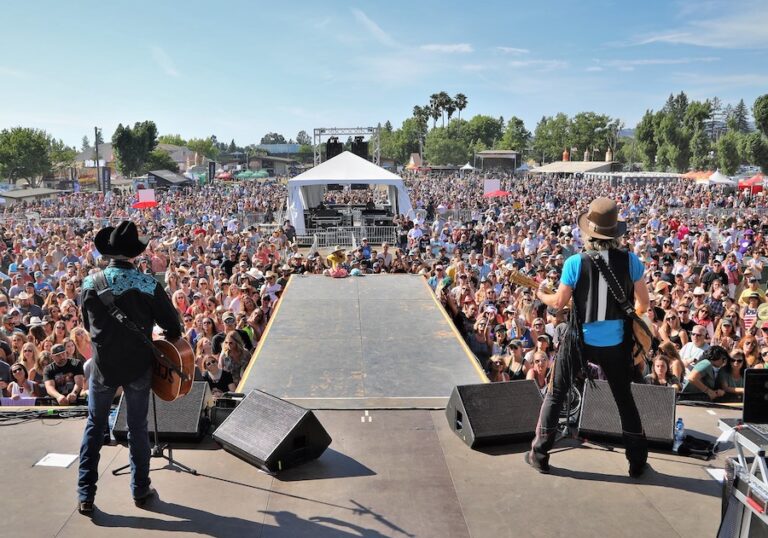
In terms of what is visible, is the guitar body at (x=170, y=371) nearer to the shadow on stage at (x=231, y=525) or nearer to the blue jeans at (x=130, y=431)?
the blue jeans at (x=130, y=431)

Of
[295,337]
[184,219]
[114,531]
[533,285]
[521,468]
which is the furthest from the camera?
[184,219]

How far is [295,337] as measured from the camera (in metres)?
6.71

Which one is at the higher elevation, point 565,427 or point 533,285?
point 533,285

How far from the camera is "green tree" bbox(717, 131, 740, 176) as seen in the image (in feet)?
201

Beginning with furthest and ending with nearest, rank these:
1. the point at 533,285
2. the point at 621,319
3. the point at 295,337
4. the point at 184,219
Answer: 1. the point at 184,219
2. the point at 295,337
3. the point at 533,285
4. the point at 621,319

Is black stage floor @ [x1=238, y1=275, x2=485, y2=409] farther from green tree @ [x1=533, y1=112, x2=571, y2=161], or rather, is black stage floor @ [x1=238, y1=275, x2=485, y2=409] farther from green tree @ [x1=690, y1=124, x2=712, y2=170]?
green tree @ [x1=533, y1=112, x2=571, y2=161]

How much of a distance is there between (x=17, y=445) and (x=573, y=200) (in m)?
33.6

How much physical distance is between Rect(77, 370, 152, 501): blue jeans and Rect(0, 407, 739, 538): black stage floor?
17cm

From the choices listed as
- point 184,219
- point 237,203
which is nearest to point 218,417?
point 184,219

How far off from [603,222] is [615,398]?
1099 mm

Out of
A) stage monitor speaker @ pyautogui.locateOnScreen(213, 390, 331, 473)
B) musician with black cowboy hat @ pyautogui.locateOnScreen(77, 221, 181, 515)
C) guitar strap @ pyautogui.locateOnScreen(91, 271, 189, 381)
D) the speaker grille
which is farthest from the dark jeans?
guitar strap @ pyautogui.locateOnScreen(91, 271, 189, 381)

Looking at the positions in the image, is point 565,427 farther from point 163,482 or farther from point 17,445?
point 17,445

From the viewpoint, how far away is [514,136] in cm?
11300

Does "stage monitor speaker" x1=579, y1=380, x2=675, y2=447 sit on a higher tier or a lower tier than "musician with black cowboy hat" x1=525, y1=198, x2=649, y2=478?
lower
